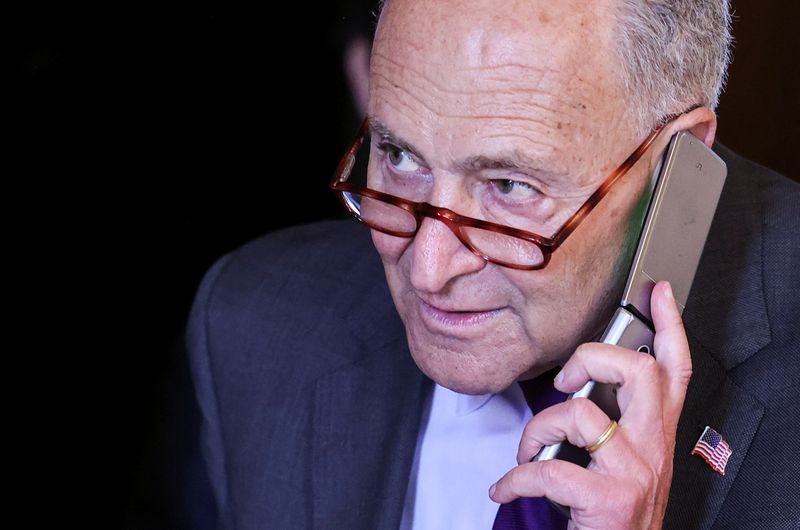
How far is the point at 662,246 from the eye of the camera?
4.45 ft

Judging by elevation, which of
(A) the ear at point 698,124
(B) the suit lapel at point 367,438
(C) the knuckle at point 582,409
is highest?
(A) the ear at point 698,124

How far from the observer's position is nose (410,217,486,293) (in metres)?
1.33

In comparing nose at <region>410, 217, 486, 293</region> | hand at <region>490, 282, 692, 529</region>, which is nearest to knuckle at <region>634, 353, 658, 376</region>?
hand at <region>490, 282, 692, 529</region>

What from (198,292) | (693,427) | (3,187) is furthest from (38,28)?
(693,427)

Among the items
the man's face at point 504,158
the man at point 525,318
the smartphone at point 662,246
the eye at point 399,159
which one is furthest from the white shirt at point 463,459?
the eye at point 399,159

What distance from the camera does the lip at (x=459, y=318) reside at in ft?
4.56

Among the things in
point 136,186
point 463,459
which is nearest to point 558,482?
point 463,459

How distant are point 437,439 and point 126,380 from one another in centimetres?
59

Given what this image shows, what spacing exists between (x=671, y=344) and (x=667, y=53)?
15.1 inches

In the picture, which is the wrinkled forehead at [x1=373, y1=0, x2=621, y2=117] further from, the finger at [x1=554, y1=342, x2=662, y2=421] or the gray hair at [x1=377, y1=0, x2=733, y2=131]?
the finger at [x1=554, y1=342, x2=662, y2=421]

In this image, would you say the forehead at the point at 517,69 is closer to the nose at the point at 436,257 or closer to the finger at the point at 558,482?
the nose at the point at 436,257

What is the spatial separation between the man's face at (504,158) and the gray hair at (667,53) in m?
0.03

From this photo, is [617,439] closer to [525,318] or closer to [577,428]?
[577,428]

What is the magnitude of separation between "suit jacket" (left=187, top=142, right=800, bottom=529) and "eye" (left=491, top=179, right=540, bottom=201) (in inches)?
16.3
